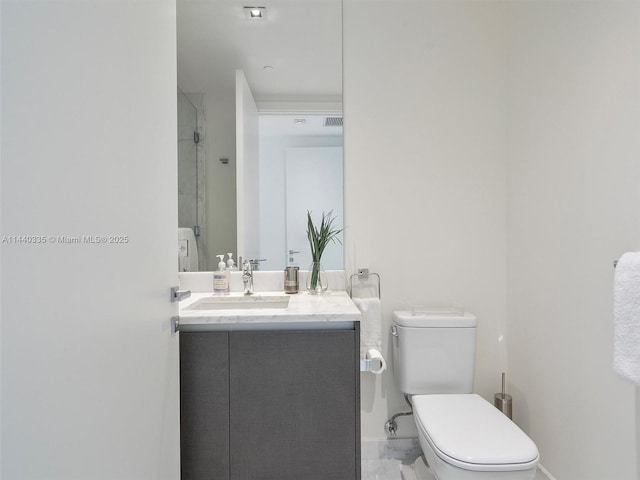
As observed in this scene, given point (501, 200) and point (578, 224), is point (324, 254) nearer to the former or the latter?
point (501, 200)

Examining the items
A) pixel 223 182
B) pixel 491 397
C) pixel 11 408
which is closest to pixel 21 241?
pixel 11 408

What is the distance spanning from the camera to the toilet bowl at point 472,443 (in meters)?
1.07

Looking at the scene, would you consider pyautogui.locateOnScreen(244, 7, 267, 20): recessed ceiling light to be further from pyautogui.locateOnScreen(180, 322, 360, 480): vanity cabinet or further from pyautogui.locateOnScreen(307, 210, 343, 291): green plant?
pyautogui.locateOnScreen(180, 322, 360, 480): vanity cabinet

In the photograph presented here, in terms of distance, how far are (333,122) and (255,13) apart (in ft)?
2.15

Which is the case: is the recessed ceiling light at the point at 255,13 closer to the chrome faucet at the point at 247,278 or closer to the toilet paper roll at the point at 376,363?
the chrome faucet at the point at 247,278

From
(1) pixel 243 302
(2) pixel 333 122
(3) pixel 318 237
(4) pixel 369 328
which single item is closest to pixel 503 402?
(4) pixel 369 328

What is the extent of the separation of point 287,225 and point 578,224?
1256 millimetres

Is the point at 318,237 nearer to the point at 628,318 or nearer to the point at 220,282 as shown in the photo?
the point at 220,282

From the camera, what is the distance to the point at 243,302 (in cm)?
161

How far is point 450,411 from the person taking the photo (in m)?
1.36

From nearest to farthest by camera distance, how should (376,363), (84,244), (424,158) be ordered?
(84,244) → (376,363) → (424,158)

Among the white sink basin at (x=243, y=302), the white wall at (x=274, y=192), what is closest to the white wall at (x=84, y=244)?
the white sink basin at (x=243, y=302)

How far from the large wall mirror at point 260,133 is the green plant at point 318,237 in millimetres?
34

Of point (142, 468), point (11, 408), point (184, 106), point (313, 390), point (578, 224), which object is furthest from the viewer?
point (184, 106)
